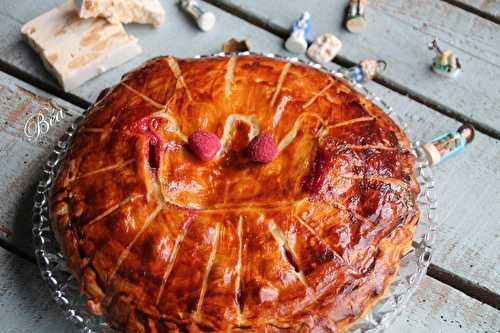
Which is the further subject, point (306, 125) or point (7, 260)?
point (7, 260)

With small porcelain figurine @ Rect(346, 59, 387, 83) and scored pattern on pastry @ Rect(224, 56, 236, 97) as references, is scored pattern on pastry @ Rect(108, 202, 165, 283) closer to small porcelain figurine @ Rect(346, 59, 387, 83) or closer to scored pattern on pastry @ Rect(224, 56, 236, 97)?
scored pattern on pastry @ Rect(224, 56, 236, 97)

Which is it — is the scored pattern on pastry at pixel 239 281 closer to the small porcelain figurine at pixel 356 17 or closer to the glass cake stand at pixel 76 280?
the glass cake stand at pixel 76 280

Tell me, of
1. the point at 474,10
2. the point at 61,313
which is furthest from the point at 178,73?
the point at 474,10

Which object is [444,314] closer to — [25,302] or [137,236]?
[137,236]

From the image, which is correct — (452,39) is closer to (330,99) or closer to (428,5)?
(428,5)

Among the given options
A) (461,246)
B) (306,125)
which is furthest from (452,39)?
(306,125)

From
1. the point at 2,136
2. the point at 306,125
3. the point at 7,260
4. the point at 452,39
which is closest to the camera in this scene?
the point at 306,125
